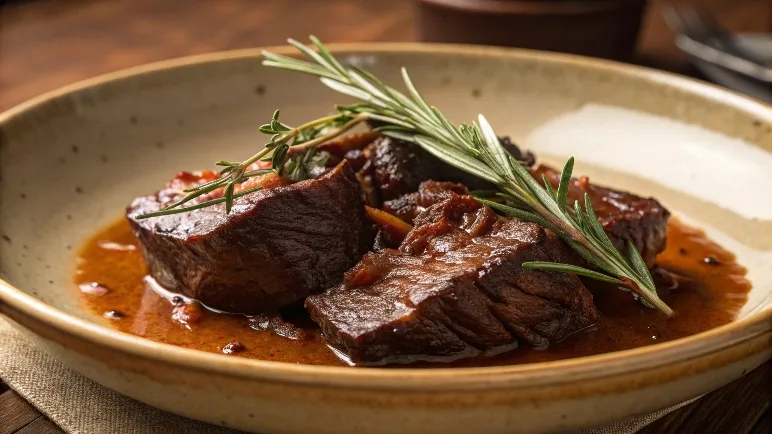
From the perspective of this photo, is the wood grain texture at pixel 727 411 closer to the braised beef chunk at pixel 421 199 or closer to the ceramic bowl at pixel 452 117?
the ceramic bowl at pixel 452 117

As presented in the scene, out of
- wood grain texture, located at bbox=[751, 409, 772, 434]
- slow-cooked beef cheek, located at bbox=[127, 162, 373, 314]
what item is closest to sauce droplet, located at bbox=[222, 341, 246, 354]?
slow-cooked beef cheek, located at bbox=[127, 162, 373, 314]

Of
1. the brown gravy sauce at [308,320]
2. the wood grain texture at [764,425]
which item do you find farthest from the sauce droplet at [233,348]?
the wood grain texture at [764,425]

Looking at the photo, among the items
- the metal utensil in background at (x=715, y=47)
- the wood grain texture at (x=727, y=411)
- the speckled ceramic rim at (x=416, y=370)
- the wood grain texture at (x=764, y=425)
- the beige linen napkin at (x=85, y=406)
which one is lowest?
the beige linen napkin at (x=85, y=406)

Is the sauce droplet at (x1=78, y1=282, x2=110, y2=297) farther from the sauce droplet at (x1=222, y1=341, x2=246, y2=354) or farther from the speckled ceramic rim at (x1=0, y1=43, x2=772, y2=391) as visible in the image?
the speckled ceramic rim at (x1=0, y1=43, x2=772, y2=391)

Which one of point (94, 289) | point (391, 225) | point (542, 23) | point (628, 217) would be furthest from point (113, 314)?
point (542, 23)

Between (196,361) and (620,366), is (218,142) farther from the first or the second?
(620,366)

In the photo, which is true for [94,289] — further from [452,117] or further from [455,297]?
[452,117]

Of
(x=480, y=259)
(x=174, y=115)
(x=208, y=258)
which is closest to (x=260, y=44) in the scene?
(x=174, y=115)
